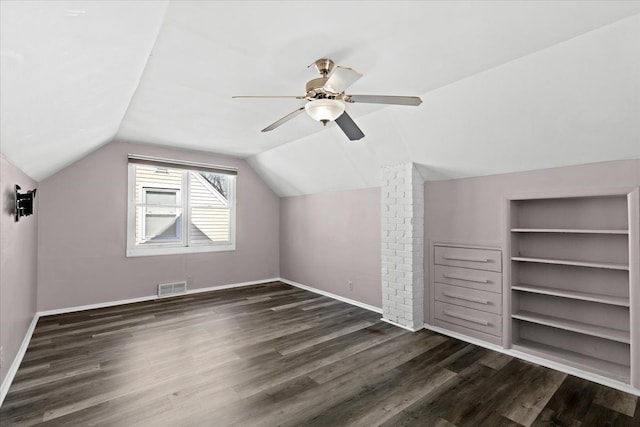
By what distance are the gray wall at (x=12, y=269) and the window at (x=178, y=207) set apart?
148 cm

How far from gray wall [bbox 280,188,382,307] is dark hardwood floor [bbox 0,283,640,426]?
0.90 m

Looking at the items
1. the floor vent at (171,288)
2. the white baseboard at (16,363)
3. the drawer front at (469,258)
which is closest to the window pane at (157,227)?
the floor vent at (171,288)

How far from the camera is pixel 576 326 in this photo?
2787 mm

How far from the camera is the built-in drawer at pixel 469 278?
328cm

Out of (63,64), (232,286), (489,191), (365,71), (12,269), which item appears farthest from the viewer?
(232,286)

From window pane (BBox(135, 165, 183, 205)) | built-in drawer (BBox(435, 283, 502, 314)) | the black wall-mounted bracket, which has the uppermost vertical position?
window pane (BBox(135, 165, 183, 205))

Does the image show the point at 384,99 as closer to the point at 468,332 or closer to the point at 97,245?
the point at 468,332

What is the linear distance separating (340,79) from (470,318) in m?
2.89

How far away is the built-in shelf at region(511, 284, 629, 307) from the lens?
2570 millimetres

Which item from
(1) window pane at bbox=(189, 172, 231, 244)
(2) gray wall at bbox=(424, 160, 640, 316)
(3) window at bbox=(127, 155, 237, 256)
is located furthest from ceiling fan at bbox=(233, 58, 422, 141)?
(1) window pane at bbox=(189, 172, 231, 244)

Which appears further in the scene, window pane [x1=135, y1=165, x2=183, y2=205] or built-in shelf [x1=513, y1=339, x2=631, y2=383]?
window pane [x1=135, y1=165, x2=183, y2=205]

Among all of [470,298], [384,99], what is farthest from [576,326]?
[384,99]

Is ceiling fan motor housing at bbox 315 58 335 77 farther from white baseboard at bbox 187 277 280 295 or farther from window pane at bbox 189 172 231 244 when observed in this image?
white baseboard at bbox 187 277 280 295

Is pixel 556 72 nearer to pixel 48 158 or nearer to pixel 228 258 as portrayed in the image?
pixel 48 158
